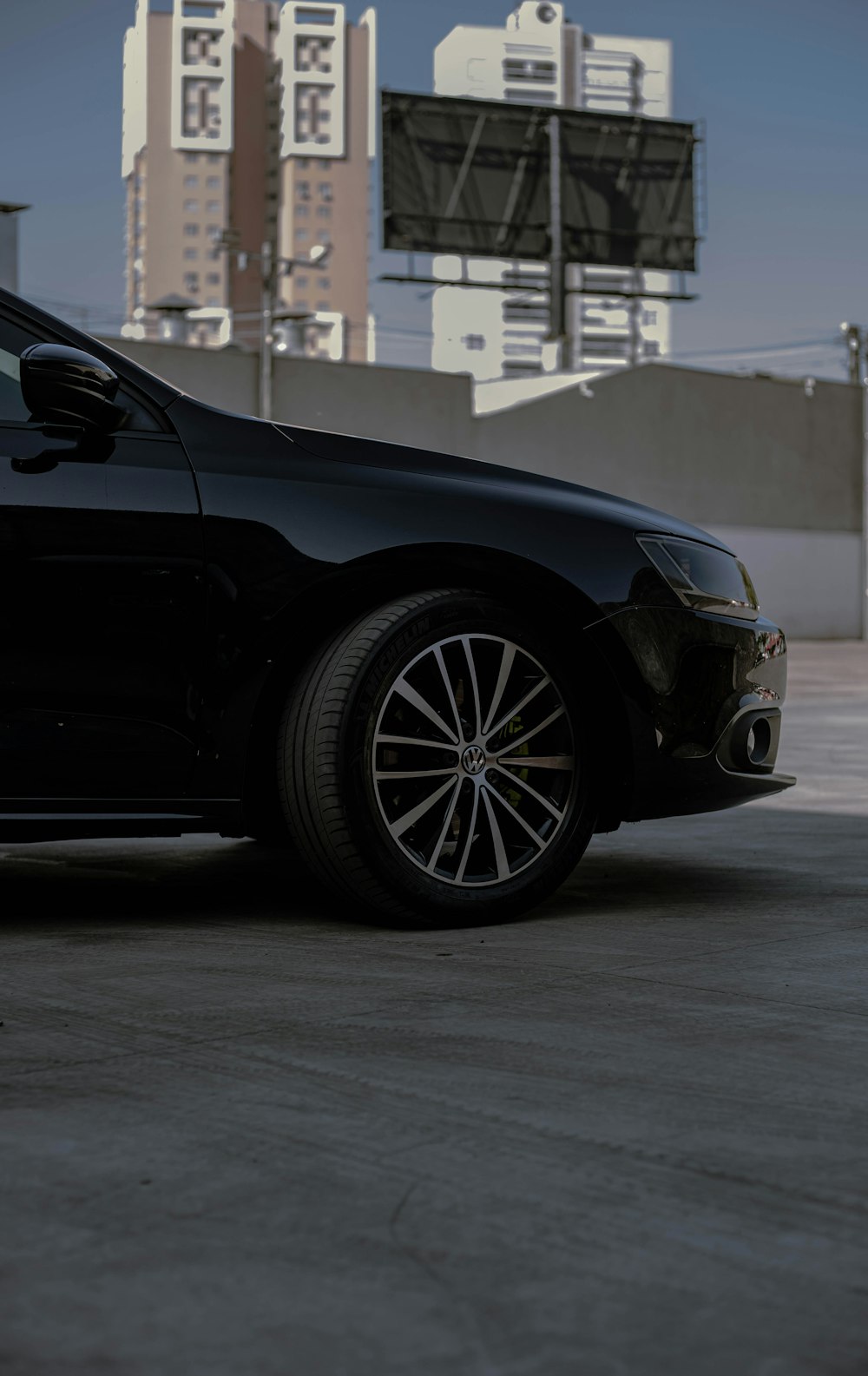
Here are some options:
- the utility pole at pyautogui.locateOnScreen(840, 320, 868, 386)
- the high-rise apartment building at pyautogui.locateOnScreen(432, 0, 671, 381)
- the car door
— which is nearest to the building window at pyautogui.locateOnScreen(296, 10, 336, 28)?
the high-rise apartment building at pyautogui.locateOnScreen(432, 0, 671, 381)

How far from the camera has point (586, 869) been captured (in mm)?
5359

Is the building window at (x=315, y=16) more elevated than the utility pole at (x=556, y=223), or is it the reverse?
the building window at (x=315, y=16)

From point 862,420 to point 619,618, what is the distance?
45.4 m

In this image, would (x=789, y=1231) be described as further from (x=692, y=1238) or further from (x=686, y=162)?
(x=686, y=162)

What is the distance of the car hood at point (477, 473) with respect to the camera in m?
4.17

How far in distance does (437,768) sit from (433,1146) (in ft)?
6.16

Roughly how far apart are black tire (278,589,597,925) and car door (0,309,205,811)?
31cm

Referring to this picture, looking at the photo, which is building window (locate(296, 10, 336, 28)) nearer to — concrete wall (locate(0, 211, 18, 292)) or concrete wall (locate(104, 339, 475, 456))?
concrete wall (locate(104, 339, 475, 456))

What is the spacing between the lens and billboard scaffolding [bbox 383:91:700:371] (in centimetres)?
4569

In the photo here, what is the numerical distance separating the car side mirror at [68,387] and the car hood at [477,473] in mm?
426

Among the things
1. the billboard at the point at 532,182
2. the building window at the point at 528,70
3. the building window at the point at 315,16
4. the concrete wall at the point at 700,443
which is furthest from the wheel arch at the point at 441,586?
the building window at the point at 315,16

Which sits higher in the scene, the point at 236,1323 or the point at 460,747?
the point at 460,747

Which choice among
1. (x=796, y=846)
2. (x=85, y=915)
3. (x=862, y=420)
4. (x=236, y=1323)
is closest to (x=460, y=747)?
(x=85, y=915)

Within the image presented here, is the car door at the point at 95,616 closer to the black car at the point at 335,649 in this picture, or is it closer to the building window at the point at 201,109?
the black car at the point at 335,649
